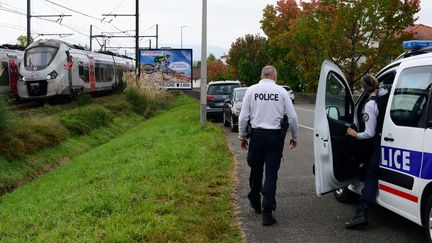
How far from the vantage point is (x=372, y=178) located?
5633 mm

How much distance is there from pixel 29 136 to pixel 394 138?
1085cm

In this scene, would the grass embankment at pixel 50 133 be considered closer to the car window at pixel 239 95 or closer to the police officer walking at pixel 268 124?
the car window at pixel 239 95

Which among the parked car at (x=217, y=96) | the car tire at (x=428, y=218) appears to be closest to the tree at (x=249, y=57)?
the parked car at (x=217, y=96)

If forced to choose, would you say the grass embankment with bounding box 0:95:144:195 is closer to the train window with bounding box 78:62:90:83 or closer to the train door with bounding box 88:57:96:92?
the train window with bounding box 78:62:90:83

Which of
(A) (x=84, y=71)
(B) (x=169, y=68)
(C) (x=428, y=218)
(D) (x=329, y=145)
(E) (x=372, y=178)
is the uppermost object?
(B) (x=169, y=68)

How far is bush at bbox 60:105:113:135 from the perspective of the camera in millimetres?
17825

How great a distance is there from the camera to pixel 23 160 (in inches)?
498

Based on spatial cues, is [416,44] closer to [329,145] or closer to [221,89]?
[329,145]

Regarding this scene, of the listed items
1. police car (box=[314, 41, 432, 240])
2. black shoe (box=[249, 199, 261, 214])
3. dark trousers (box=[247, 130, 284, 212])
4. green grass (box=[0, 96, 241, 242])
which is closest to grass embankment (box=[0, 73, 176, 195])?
green grass (box=[0, 96, 241, 242])

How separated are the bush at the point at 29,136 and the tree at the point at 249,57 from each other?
4287cm

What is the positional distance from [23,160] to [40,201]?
17.1 feet

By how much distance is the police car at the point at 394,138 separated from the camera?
16.1 ft

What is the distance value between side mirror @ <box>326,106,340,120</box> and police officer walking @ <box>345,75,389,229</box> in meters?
0.44

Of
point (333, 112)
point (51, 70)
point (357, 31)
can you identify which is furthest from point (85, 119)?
point (357, 31)
